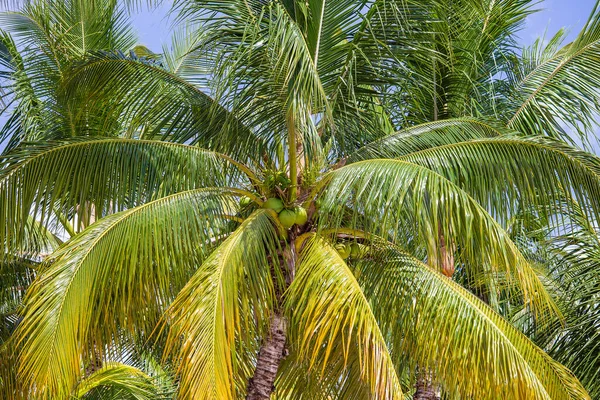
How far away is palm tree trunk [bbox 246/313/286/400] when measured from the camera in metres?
6.48

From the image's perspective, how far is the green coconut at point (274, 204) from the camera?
255 inches

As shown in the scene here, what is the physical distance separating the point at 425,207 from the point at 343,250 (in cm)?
117

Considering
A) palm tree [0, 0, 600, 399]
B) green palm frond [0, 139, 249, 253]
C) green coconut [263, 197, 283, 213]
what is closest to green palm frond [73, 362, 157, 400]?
palm tree [0, 0, 600, 399]

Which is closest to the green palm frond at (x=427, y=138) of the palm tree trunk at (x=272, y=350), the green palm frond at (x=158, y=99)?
the green palm frond at (x=158, y=99)

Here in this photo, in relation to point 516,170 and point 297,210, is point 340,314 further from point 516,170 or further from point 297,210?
point 516,170

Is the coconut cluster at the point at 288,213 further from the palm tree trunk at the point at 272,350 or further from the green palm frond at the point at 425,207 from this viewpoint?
the green palm frond at the point at 425,207

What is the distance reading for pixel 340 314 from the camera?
5.21m

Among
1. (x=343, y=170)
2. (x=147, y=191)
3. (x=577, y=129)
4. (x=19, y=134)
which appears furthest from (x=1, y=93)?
(x=577, y=129)

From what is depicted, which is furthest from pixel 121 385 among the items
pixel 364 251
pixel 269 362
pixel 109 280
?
pixel 364 251

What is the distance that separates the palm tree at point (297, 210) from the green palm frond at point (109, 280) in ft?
0.06

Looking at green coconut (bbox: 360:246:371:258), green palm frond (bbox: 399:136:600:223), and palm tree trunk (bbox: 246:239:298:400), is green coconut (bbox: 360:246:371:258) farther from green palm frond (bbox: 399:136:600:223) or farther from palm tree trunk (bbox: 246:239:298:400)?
green palm frond (bbox: 399:136:600:223)

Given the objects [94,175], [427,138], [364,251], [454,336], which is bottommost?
[454,336]

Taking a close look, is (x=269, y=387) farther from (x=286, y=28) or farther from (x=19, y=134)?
(x=19, y=134)

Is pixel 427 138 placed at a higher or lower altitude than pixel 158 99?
lower
